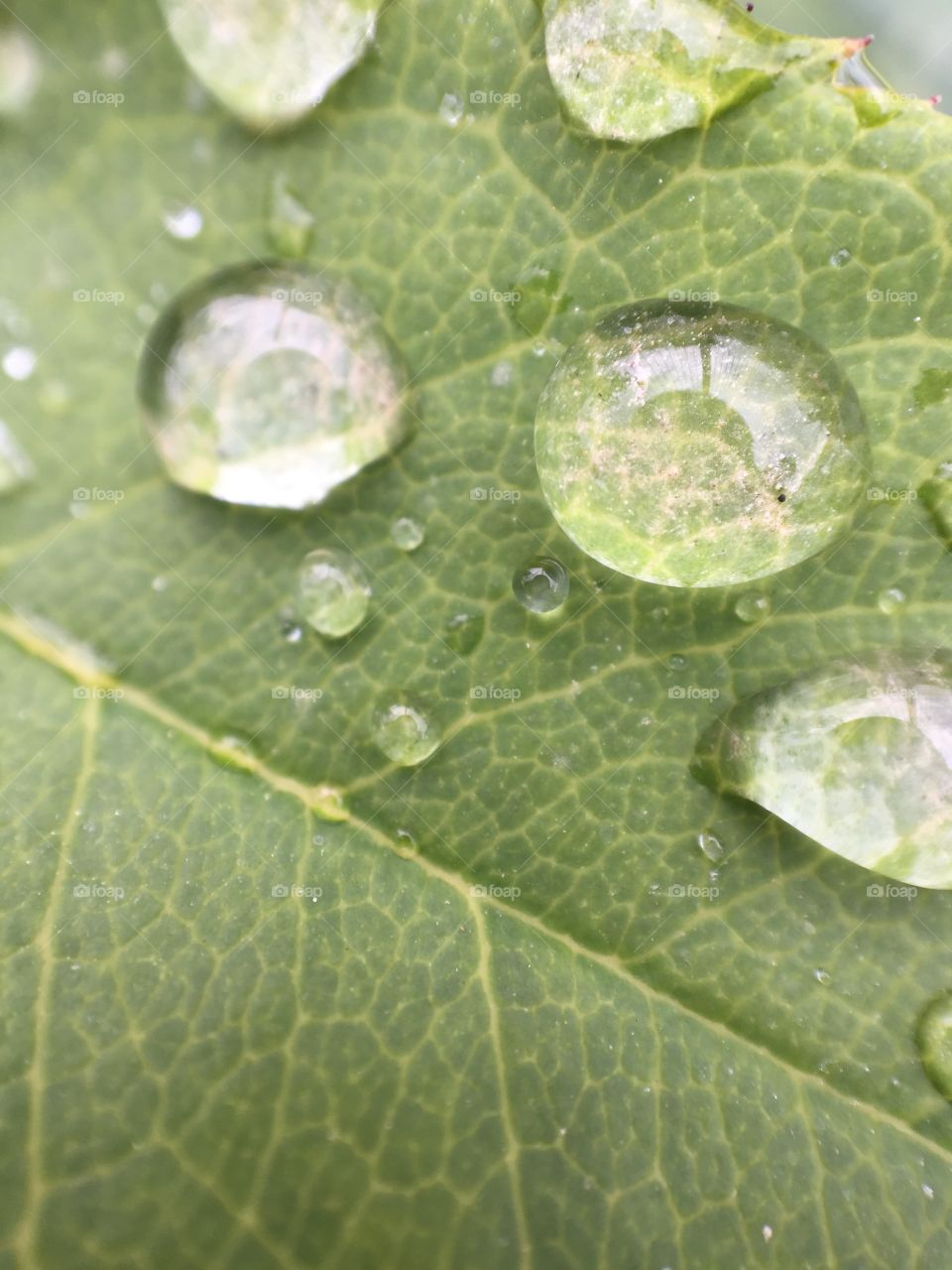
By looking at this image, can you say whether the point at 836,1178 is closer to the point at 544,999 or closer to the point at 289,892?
the point at 544,999

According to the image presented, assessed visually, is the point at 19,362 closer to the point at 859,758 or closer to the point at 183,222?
the point at 183,222

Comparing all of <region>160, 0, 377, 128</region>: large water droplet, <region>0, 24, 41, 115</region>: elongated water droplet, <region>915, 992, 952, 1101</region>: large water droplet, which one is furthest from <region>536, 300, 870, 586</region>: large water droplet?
<region>0, 24, 41, 115</region>: elongated water droplet

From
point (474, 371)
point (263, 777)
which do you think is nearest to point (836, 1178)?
point (263, 777)

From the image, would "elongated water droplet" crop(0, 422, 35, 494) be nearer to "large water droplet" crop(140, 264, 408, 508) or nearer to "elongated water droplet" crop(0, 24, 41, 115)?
"large water droplet" crop(140, 264, 408, 508)

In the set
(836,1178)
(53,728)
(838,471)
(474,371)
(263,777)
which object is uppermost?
(838,471)

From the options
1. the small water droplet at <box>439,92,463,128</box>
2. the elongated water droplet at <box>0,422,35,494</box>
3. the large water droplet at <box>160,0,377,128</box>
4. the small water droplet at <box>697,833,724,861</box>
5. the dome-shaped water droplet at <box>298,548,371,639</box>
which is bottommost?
the elongated water droplet at <box>0,422,35,494</box>
